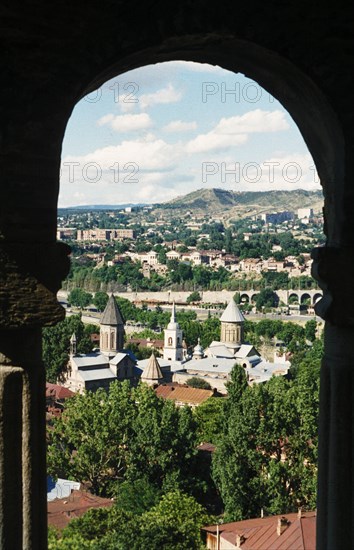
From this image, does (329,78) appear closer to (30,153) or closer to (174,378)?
(30,153)

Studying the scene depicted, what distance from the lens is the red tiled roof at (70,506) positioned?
52.1 feet

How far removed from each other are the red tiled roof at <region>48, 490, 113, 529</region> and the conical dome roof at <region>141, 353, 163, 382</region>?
20456mm

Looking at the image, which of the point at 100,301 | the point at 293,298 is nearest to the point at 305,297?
the point at 293,298

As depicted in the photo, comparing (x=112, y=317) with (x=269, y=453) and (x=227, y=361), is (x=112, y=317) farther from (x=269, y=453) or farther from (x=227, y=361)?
(x=269, y=453)

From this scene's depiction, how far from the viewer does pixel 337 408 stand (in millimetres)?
2904

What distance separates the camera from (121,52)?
2.73 m

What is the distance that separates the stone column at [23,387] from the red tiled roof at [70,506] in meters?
12.9

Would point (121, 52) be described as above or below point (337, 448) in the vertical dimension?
above

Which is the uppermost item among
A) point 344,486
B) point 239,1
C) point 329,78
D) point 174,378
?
point 239,1

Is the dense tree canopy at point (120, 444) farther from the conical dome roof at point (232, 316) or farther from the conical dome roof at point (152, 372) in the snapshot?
the conical dome roof at point (232, 316)

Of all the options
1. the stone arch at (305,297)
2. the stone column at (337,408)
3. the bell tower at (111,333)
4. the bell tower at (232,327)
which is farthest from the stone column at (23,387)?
the stone arch at (305,297)

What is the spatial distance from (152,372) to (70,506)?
2304 cm

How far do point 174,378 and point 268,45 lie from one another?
138 feet

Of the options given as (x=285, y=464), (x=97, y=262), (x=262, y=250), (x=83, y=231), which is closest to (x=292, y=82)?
(x=285, y=464)
